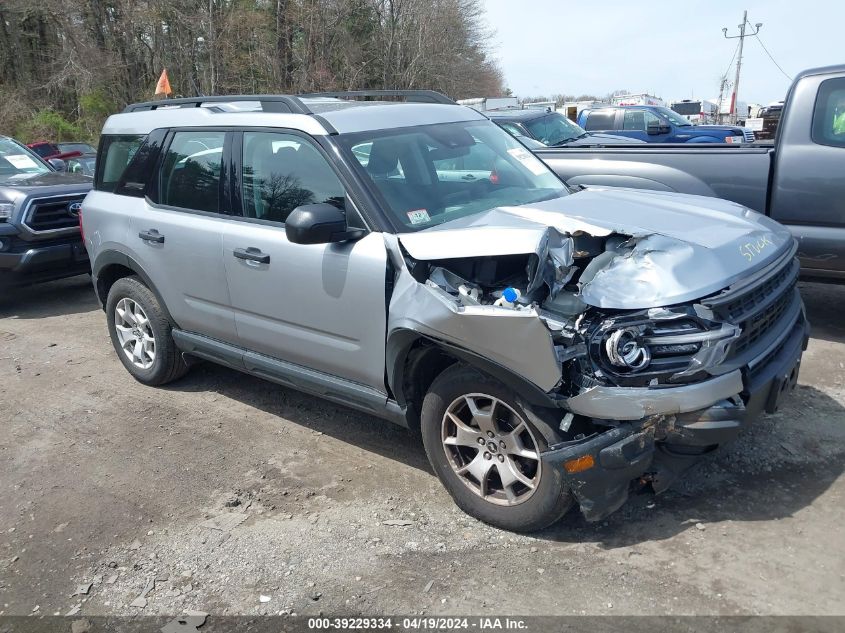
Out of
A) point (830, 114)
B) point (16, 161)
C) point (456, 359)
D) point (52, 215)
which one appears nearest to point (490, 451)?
point (456, 359)

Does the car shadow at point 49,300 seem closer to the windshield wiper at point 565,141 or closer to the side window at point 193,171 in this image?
the side window at point 193,171

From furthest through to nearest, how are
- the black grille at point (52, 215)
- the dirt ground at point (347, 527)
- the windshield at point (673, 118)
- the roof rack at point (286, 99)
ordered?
the windshield at point (673, 118) → the black grille at point (52, 215) → the roof rack at point (286, 99) → the dirt ground at point (347, 527)

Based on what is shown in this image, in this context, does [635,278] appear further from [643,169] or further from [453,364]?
[643,169]

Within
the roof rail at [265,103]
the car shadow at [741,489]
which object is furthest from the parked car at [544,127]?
the car shadow at [741,489]

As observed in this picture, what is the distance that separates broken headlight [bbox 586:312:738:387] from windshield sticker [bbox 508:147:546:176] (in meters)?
1.87

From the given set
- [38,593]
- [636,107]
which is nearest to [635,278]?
[38,593]

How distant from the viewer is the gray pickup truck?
5512 millimetres

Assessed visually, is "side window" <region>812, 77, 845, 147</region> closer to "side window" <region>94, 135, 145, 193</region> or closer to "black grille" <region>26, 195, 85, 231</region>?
"side window" <region>94, 135, 145, 193</region>

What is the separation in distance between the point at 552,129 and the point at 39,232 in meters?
6.61

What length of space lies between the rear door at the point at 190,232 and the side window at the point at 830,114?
4.45m

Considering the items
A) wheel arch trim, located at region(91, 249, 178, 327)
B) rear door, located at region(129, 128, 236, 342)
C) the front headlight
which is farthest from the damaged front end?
wheel arch trim, located at region(91, 249, 178, 327)

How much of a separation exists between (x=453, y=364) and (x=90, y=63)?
31.4 m

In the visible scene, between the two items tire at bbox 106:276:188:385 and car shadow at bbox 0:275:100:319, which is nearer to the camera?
tire at bbox 106:276:188:385

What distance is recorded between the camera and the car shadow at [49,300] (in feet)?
26.5
